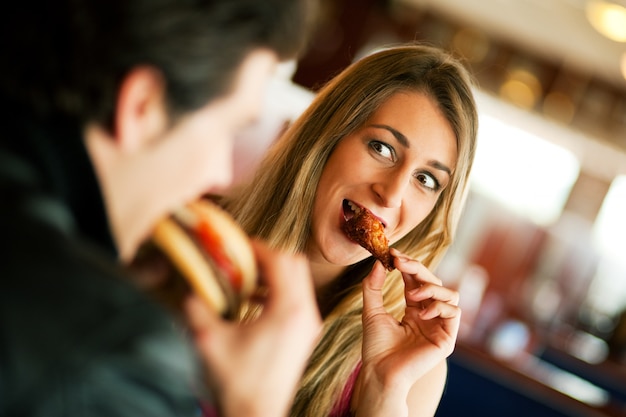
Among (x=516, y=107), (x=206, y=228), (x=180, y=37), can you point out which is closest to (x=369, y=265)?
(x=206, y=228)

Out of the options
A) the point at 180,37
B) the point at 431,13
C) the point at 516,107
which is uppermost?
the point at 431,13

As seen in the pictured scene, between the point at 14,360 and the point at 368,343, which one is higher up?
the point at 14,360

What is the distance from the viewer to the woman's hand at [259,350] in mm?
741

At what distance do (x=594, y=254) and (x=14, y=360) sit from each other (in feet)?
24.0

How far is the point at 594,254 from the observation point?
7.14m

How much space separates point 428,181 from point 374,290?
0.76 ft

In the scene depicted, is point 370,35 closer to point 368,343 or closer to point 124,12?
point 368,343

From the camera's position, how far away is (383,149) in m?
1.32

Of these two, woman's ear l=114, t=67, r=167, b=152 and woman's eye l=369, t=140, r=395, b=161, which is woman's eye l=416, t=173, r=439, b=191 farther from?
woman's ear l=114, t=67, r=167, b=152

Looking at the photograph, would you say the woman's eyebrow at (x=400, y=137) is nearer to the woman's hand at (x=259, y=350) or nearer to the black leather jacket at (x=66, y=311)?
the woman's hand at (x=259, y=350)

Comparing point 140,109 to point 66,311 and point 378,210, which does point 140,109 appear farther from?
point 378,210

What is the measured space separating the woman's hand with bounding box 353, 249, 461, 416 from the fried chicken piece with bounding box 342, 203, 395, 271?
0.02 meters

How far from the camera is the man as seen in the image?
1.85 feet

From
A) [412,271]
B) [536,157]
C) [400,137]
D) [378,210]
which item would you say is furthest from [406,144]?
[536,157]
